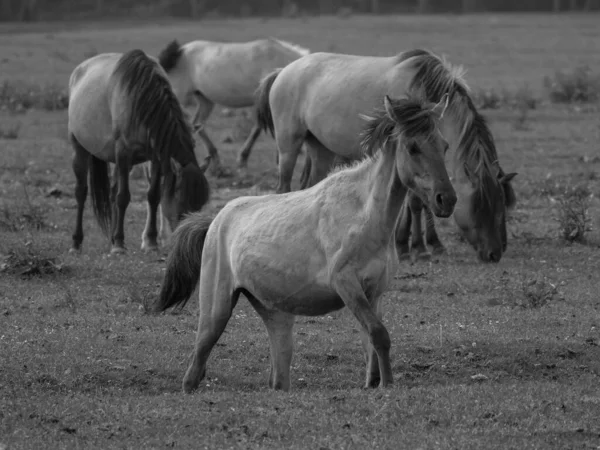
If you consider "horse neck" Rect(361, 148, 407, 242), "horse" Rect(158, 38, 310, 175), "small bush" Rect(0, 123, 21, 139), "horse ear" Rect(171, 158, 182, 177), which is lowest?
"small bush" Rect(0, 123, 21, 139)

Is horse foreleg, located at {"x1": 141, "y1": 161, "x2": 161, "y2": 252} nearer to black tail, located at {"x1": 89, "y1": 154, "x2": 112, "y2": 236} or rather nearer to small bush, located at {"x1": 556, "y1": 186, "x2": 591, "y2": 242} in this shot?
black tail, located at {"x1": 89, "y1": 154, "x2": 112, "y2": 236}

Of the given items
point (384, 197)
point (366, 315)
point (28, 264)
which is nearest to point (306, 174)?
point (28, 264)

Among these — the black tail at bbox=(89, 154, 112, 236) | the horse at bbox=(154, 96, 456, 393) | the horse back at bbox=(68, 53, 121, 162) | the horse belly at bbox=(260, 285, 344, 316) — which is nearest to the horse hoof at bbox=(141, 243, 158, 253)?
the black tail at bbox=(89, 154, 112, 236)

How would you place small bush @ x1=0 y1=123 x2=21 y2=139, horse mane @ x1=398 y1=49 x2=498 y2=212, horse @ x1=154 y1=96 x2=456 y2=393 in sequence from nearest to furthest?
horse @ x1=154 y1=96 x2=456 y2=393 < horse mane @ x1=398 y1=49 x2=498 y2=212 < small bush @ x1=0 y1=123 x2=21 y2=139

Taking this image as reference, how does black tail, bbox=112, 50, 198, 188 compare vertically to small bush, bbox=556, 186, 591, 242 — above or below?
above

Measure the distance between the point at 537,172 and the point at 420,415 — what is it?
12116 millimetres

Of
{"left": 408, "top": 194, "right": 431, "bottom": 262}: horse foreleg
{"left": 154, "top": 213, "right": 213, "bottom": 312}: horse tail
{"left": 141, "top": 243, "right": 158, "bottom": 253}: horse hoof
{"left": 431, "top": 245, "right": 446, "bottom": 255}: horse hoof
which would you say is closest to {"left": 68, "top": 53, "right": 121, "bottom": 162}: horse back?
{"left": 141, "top": 243, "right": 158, "bottom": 253}: horse hoof

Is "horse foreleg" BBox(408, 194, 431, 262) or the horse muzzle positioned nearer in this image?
the horse muzzle

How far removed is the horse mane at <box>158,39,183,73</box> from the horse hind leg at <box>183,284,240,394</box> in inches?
570

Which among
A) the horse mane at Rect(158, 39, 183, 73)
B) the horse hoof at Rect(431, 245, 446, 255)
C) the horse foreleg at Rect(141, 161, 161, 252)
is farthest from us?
the horse mane at Rect(158, 39, 183, 73)

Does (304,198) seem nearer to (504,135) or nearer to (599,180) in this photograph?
(599,180)

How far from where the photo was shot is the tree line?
6059 cm

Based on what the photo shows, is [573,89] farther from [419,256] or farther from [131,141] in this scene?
[131,141]

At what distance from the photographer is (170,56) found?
853 inches
